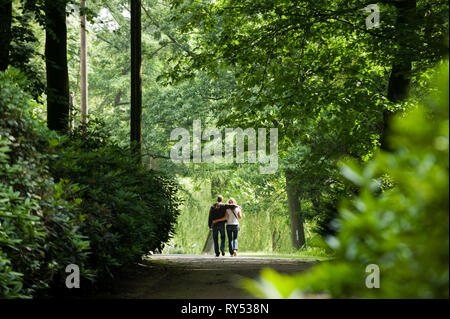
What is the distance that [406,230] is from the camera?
4.82 ft

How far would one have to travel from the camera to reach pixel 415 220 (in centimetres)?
148

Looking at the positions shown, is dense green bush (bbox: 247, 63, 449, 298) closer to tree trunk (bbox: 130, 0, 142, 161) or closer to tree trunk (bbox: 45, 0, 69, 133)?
tree trunk (bbox: 45, 0, 69, 133)

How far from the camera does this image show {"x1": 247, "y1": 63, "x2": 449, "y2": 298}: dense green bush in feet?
4.62

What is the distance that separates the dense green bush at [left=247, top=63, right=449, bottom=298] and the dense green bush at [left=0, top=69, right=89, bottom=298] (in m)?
3.89

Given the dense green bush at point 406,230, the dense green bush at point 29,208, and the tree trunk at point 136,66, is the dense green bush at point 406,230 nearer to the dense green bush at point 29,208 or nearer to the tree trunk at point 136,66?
the dense green bush at point 29,208

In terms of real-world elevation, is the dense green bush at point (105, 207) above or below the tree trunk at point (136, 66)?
below

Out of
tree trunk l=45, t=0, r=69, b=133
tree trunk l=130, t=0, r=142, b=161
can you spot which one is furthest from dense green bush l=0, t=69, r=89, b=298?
tree trunk l=130, t=0, r=142, b=161

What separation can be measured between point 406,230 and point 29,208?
15.6 ft

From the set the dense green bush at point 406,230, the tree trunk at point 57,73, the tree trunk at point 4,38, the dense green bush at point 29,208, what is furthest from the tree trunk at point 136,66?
the dense green bush at point 406,230

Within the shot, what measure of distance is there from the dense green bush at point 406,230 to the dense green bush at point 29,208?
3.89m

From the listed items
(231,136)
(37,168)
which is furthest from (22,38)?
(231,136)

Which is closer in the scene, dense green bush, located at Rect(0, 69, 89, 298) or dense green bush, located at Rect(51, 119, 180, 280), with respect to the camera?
dense green bush, located at Rect(0, 69, 89, 298)

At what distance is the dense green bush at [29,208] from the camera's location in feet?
17.1

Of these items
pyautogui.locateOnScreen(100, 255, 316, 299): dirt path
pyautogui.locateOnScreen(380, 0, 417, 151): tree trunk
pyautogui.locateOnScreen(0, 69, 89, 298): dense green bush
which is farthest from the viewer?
pyautogui.locateOnScreen(380, 0, 417, 151): tree trunk
